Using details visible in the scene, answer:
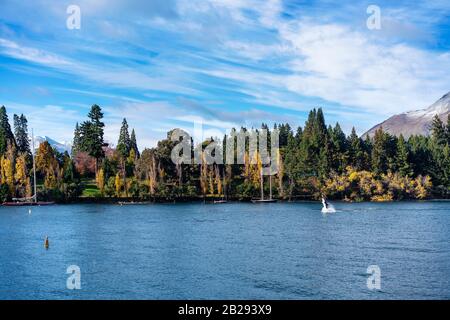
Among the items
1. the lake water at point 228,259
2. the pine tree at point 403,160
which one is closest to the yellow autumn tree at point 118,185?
the lake water at point 228,259

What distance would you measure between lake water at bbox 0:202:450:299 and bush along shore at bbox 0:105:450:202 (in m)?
65.1

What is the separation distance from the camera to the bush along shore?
5763 inches

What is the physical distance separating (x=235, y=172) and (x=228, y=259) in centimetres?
11909

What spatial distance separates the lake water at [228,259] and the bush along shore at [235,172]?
6512 centimetres

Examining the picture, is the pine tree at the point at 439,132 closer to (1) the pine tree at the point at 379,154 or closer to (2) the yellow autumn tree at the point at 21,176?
(1) the pine tree at the point at 379,154

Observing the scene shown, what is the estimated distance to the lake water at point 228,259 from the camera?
3722cm

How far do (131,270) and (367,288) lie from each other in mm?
20585

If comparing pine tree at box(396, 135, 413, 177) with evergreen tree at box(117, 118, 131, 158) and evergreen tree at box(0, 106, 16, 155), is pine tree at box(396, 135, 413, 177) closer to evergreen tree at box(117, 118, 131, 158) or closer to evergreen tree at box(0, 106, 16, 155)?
evergreen tree at box(117, 118, 131, 158)

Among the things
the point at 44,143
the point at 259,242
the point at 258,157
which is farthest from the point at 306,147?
the point at 259,242

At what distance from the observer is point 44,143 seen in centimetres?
15400

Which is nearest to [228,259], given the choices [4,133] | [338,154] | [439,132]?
[338,154]

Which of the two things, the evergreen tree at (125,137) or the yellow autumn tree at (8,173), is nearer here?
the yellow autumn tree at (8,173)
